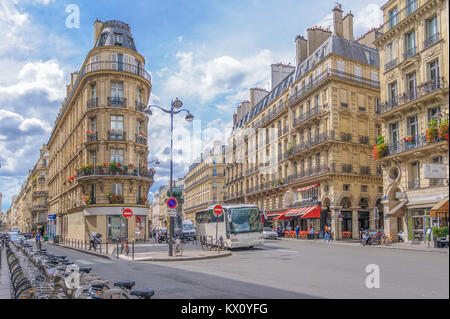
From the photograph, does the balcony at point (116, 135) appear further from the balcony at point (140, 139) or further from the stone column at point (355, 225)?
the stone column at point (355, 225)

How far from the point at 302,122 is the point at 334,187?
8.26 metres

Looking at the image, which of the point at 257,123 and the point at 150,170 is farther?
the point at 257,123

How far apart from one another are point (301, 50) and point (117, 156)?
82.6 feet

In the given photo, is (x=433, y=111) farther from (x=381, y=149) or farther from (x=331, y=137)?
(x=331, y=137)

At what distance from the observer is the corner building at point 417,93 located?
2.99 m

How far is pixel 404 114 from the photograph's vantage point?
3994 mm

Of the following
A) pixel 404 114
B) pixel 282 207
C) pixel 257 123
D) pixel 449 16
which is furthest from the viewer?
pixel 257 123

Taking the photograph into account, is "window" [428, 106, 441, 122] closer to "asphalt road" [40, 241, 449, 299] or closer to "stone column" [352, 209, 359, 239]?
"asphalt road" [40, 241, 449, 299]

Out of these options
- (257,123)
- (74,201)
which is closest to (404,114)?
(74,201)

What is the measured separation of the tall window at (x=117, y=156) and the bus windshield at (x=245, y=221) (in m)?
17.4

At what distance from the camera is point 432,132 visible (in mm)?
3312

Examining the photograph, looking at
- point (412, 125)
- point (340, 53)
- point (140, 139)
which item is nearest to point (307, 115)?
point (340, 53)
